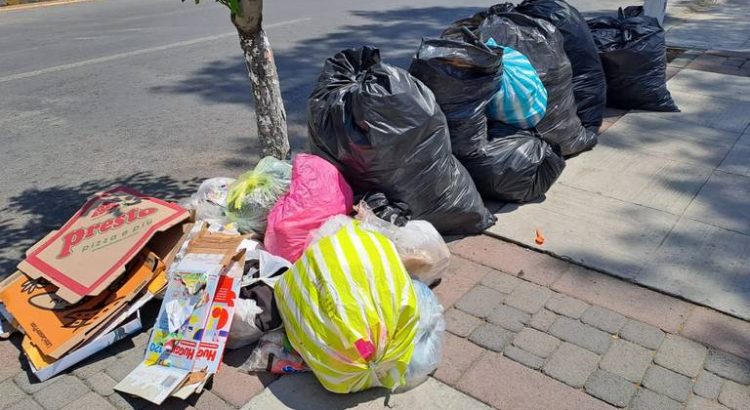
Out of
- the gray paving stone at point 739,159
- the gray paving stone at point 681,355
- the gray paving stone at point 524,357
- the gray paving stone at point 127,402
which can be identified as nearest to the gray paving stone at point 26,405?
the gray paving stone at point 127,402

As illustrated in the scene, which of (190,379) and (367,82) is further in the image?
(367,82)

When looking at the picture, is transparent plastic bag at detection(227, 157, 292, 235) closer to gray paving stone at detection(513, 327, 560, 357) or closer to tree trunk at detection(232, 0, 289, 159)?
tree trunk at detection(232, 0, 289, 159)

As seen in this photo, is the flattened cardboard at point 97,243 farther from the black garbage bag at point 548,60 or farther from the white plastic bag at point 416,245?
the black garbage bag at point 548,60

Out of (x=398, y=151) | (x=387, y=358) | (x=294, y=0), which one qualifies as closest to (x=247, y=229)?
(x=398, y=151)

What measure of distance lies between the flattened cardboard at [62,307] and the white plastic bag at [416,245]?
0.98 m

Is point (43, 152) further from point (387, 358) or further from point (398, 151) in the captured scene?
point (387, 358)

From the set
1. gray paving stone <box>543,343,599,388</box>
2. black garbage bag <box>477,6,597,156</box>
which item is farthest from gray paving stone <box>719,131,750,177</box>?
gray paving stone <box>543,343,599,388</box>

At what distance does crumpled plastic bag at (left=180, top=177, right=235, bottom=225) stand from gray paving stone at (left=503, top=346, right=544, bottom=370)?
5.13 feet

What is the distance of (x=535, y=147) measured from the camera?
A: 3969 mm

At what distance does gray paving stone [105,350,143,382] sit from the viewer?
264 centimetres

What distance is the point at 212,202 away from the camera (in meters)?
3.52

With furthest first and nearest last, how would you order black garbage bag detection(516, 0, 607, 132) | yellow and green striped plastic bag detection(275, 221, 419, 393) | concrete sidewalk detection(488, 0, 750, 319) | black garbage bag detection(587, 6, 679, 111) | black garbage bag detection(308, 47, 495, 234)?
black garbage bag detection(587, 6, 679, 111), black garbage bag detection(516, 0, 607, 132), concrete sidewalk detection(488, 0, 750, 319), black garbage bag detection(308, 47, 495, 234), yellow and green striped plastic bag detection(275, 221, 419, 393)

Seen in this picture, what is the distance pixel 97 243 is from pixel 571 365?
2.13m

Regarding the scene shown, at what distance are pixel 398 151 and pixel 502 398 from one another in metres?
1.29
